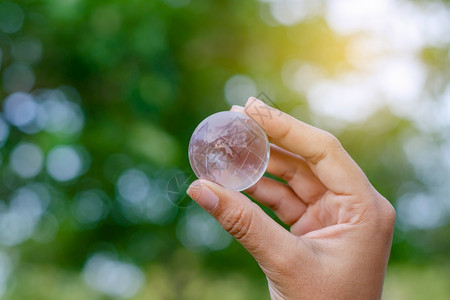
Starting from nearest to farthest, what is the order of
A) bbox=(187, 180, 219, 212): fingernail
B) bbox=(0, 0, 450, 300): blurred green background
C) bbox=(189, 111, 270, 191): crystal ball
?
bbox=(187, 180, 219, 212): fingernail, bbox=(189, 111, 270, 191): crystal ball, bbox=(0, 0, 450, 300): blurred green background

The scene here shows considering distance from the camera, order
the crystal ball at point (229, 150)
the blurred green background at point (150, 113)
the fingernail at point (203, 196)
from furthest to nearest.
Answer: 1. the blurred green background at point (150, 113)
2. the crystal ball at point (229, 150)
3. the fingernail at point (203, 196)

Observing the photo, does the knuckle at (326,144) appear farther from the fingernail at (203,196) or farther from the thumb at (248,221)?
the fingernail at (203,196)

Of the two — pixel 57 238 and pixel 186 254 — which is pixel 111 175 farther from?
pixel 186 254

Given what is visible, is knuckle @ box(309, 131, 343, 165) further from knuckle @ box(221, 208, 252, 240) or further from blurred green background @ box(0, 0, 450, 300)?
blurred green background @ box(0, 0, 450, 300)

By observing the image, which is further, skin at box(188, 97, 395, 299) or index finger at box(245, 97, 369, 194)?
index finger at box(245, 97, 369, 194)

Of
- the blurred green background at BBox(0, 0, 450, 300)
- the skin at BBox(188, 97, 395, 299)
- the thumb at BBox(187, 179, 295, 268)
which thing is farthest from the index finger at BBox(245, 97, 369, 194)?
the blurred green background at BBox(0, 0, 450, 300)

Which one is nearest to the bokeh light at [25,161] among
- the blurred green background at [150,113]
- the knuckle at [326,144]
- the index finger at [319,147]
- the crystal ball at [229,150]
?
the blurred green background at [150,113]
